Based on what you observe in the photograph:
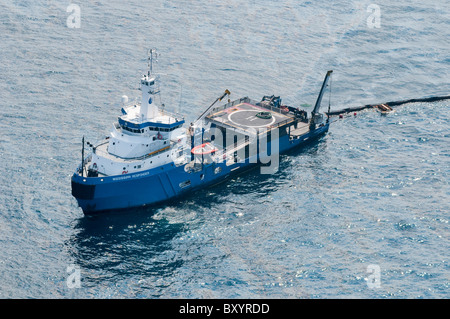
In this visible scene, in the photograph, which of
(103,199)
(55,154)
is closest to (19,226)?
(103,199)

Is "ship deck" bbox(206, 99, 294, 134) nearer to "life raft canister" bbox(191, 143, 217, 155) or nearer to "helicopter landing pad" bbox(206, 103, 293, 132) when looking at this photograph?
"helicopter landing pad" bbox(206, 103, 293, 132)

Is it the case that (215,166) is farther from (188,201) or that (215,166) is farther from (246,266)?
(246,266)

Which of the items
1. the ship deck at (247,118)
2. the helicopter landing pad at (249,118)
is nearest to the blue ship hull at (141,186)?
the ship deck at (247,118)

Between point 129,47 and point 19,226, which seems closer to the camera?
point 19,226

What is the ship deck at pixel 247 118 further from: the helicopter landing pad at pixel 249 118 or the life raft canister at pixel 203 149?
the life raft canister at pixel 203 149

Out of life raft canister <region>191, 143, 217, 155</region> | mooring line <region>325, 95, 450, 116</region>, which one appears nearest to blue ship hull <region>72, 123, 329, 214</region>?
life raft canister <region>191, 143, 217, 155</region>
